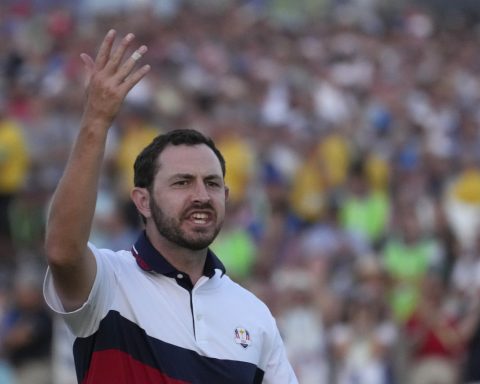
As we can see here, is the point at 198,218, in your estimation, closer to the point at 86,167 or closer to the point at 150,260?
the point at 150,260

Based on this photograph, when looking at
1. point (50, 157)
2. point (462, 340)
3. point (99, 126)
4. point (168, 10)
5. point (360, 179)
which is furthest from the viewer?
point (168, 10)

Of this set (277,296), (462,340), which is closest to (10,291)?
(277,296)

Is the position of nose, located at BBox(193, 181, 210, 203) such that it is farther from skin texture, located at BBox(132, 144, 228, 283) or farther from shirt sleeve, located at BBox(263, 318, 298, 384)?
shirt sleeve, located at BBox(263, 318, 298, 384)

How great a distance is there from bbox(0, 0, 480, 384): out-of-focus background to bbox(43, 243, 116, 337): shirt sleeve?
18.2 feet

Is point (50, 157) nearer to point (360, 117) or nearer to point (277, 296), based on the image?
point (277, 296)

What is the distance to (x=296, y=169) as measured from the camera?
1414 centimetres

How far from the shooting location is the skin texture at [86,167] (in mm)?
4398

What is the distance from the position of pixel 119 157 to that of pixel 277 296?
3.02 m

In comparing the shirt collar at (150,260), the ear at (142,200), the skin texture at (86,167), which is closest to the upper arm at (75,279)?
the skin texture at (86,167)

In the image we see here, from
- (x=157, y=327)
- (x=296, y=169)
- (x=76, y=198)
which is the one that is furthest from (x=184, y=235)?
(x=296, y=169)

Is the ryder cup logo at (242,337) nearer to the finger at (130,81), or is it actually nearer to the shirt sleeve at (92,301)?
the shirt sleeve at (92,301)

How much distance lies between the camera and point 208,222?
491 centimetres

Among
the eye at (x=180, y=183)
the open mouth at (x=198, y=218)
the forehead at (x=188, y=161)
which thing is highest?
the forehead at (x=188, y=161)

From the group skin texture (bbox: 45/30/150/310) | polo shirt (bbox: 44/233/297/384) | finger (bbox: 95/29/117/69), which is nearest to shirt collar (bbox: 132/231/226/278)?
polo shirt (bbox: 44/233/297/384)
